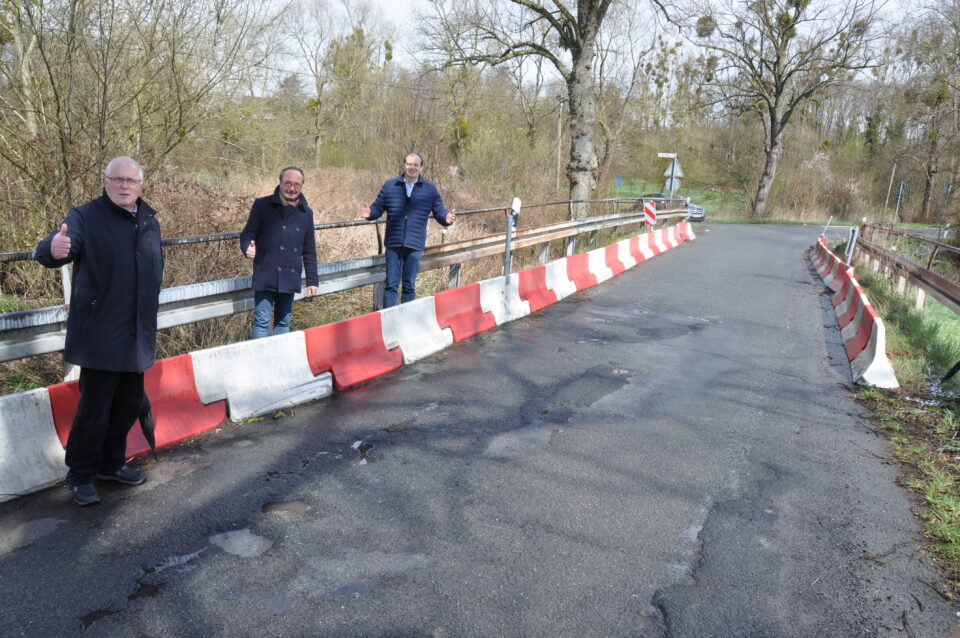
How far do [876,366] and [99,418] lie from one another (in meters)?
6.64

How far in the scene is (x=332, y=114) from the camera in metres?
36.8

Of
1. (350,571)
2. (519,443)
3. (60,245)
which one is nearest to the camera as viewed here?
(350,571)

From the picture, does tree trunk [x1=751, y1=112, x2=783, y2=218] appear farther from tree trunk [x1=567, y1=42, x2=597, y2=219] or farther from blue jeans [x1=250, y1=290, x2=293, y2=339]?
blue jeans [x1=250, y1=290, x2=293, y2=339]

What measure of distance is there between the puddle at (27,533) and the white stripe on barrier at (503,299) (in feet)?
18.0

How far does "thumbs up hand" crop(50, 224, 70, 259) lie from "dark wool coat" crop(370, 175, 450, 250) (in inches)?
176

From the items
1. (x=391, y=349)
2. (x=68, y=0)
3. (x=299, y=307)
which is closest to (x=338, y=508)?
(x=391, y=349)

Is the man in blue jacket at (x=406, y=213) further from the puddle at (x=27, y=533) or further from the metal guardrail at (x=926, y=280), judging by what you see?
the metal guardrail at (x=926, y=280)

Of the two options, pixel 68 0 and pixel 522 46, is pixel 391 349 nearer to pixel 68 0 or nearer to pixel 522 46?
pixel 68 0

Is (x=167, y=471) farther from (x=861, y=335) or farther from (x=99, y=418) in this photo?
(x=861, y=335)

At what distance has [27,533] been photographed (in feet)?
11.0

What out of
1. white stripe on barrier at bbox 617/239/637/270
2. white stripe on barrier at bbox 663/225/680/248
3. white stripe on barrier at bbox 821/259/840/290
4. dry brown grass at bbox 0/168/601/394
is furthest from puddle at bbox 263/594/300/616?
white stripe on barrier at bbox 663/225/680/248

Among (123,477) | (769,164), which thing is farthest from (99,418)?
(769,164)

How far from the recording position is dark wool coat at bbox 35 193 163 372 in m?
3.46

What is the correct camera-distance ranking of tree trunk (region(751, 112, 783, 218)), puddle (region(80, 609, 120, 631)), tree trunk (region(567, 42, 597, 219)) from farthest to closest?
tree trunk (region(751, 112, 783, 218)) < tree trunk (region(567, 42, 597, 219)) < puddle (region(80, 609, 120, 631))
